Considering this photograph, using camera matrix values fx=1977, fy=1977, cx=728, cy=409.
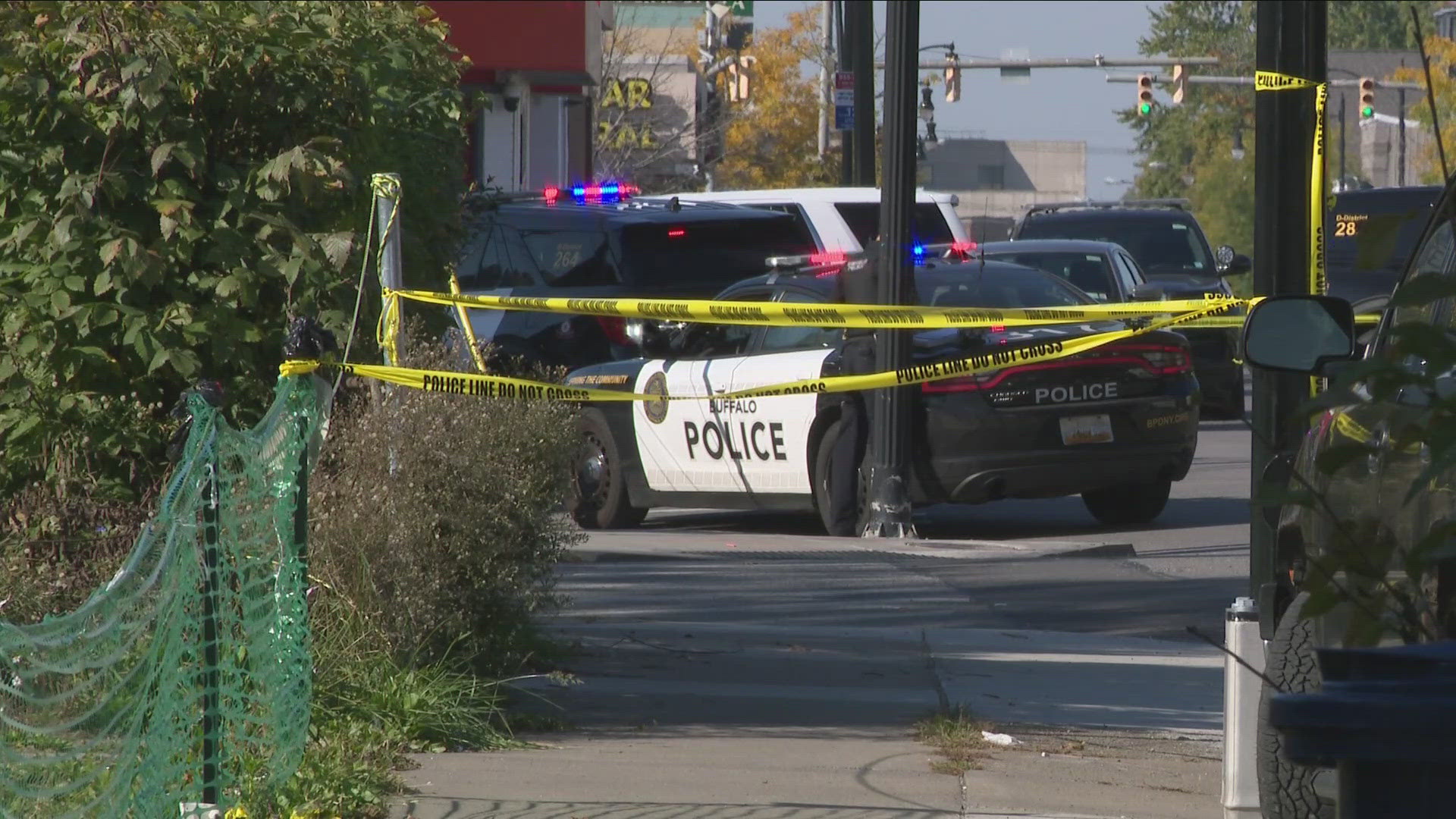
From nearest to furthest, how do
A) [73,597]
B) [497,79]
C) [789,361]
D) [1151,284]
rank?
[73,597]
[789,361]
[1151,284]
[497,79]

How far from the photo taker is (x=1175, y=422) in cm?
1163

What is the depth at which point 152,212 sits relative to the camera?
19.7ft

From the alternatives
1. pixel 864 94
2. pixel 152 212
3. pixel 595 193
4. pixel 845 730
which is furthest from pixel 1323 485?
pixel 864 94

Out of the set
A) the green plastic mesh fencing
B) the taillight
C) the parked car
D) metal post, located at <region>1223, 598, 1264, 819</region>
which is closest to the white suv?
the taillight

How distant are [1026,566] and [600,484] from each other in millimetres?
3195

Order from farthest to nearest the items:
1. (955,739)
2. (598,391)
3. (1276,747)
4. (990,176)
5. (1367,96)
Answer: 1. (990,176)
2. (1367,96)
3. (598,391)
4. (955,739)
5. (1276,747)

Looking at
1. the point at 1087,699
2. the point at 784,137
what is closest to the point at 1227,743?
the point at 1087,699

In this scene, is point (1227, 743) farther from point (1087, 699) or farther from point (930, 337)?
point (930, 337)

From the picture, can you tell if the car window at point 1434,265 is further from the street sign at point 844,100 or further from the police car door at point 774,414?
the street sign at point 844,100

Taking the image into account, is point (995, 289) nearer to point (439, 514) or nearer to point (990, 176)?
point (439, 514)

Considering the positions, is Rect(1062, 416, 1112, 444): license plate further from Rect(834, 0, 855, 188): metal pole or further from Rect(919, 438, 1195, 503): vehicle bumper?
Rect(834, 0, 855, 188): metal pole

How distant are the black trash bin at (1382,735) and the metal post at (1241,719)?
3383 millimetres

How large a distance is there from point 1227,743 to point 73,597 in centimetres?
358

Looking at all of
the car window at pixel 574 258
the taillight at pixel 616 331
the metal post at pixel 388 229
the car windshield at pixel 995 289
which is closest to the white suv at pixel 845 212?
the car window at pixel 574 258
